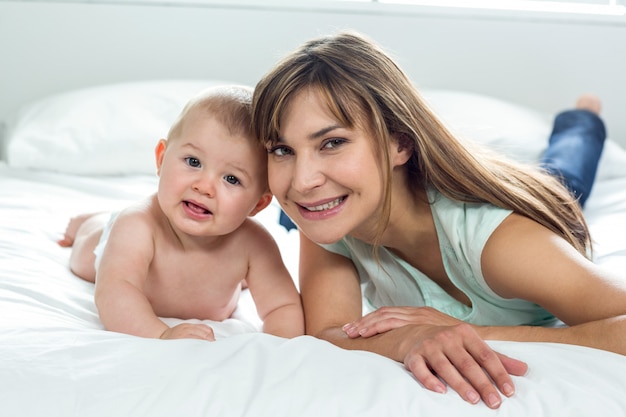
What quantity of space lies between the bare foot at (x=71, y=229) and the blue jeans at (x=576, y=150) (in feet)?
3.93

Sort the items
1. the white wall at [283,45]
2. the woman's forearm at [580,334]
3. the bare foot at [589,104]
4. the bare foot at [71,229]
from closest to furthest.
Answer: the woman's forearm at [580,334] < the bare foot at [71,229] < the bare foot at [589,104] < the white wall at [283,45]

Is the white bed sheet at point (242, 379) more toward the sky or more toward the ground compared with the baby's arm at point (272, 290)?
more toward the sky

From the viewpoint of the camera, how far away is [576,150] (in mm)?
2289

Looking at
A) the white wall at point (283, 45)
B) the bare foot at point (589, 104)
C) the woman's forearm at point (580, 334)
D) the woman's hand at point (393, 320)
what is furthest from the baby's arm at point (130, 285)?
the bare foot at point (589, 104)

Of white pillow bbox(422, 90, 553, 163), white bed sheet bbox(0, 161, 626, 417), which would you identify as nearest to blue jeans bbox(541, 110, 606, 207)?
white pillow bbox(422, 90, 553, 163)

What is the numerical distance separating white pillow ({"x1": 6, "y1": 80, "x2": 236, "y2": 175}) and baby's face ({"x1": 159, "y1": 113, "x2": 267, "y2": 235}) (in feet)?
3.70

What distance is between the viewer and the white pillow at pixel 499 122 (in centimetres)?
247

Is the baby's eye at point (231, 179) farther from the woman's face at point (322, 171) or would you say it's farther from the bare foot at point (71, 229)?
the bare foot at point (71, 229)

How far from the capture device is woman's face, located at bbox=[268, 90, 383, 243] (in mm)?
1246

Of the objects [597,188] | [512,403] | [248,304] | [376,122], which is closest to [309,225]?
[376,122]

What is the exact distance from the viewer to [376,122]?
128 cm

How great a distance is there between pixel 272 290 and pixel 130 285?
0.86 ft

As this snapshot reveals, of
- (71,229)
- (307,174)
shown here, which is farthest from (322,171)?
(71,229)

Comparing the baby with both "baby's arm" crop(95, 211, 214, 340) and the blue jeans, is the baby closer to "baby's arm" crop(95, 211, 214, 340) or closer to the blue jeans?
"baby's arm" crop(95, 211, 214, 340)
